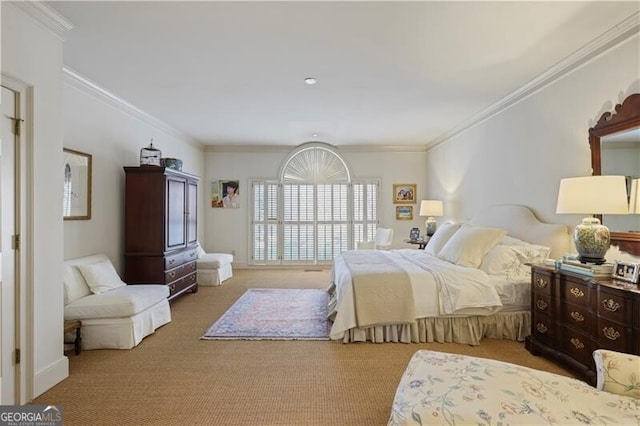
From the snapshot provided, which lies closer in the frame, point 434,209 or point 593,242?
point 593,242

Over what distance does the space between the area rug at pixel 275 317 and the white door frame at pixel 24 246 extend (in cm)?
143

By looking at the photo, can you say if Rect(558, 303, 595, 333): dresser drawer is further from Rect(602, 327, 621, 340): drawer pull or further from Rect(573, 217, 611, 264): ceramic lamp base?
Rect(573, 217, 611, 264): ceramic lamp base

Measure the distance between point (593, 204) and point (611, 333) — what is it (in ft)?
2.83

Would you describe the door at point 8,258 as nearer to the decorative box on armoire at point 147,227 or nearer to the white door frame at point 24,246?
the white door frame at point 24,246

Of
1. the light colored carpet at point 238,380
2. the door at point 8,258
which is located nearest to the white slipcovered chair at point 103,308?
the light colored carpet at point 238,380

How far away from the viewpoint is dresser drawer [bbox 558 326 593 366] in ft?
7.89

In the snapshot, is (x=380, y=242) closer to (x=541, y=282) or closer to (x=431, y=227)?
(x=431, y=227)

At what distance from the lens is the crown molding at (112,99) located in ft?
11.4

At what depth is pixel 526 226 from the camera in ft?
12.2

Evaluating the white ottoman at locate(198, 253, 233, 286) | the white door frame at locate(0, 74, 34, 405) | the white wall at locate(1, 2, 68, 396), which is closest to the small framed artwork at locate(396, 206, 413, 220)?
the white ottoman at locate(198, 253, 233, 286)

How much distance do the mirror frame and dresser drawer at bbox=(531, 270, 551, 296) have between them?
1.86ft

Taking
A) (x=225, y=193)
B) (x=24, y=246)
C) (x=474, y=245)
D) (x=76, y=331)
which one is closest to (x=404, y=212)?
(x=474, y=245)

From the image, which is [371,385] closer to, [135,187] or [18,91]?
[18,91]

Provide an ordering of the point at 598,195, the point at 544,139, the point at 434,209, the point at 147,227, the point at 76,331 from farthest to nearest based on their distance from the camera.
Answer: the point at 434,209
the point at 147,227
the point at 544,139
the point at 76,331
the point at 598,195
